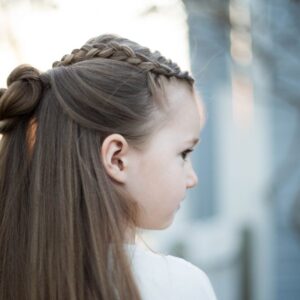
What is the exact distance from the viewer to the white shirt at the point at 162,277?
5.00ft

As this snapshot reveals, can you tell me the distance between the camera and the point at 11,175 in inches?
64.4

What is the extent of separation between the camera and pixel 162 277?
153 centimetres

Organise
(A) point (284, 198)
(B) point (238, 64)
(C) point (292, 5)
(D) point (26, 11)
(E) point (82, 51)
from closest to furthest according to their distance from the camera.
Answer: (E) point (82, 51) < (D) point (26, 11) < (C) point (292, 5) < (B) point (238, 64) < (A) point (284, 198)

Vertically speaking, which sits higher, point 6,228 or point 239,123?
point 239,123

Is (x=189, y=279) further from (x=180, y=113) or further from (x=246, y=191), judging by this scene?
(x=246, y=191)

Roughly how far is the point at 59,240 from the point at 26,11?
2151mm

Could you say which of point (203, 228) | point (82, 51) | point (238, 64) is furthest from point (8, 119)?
point (203, 228)

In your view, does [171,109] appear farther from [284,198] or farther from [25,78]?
[284,198]

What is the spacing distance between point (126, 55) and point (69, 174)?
295mm

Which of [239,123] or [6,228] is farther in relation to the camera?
[239,123]

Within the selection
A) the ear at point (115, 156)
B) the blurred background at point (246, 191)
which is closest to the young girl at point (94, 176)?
the ear at point (115, 156)

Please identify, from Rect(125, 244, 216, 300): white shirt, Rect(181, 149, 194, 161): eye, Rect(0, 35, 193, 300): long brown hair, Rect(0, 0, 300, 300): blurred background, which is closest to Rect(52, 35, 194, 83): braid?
Rect(0, 35, 193, 300): long brown hair

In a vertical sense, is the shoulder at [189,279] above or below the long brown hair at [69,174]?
below

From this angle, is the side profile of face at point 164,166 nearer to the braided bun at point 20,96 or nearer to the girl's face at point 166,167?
→ the girl's face at point 166,167
